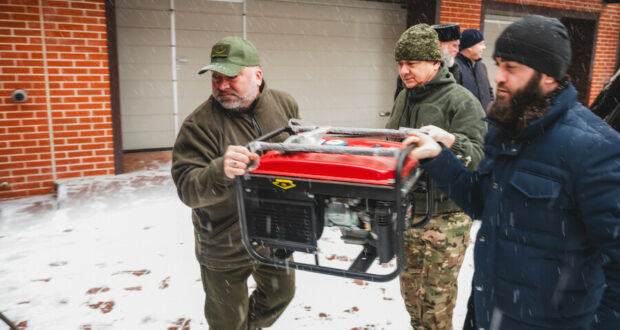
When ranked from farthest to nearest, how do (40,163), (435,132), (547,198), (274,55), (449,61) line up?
(274,55)
(40,163)
(449,61)
(435,132)
(547,198)

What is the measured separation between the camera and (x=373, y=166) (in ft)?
5.56

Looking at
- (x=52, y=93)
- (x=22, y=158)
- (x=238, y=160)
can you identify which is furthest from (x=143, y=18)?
(x=238, y=160)

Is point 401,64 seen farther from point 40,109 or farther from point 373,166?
point 40,109

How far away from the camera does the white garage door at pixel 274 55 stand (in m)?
7.24

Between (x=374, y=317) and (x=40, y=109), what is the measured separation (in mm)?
4686

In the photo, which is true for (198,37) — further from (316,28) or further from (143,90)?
(316,28)

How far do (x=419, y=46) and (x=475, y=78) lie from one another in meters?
2.68

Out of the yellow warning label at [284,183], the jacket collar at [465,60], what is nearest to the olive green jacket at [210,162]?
the yellow warning label at [284,183]

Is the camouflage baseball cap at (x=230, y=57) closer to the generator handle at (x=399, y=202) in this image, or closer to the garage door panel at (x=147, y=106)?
the generator handle at (x=399, y=202)

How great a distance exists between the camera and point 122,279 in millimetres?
3773

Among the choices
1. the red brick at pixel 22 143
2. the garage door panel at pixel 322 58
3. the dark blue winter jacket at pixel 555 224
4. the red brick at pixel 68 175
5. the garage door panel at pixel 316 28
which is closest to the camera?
the dark blue winter jacket at pixel 555 224

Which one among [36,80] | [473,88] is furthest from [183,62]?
[473,88]

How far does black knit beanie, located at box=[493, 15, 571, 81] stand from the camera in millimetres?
1583

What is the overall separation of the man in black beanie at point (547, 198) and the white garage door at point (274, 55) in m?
6.56
